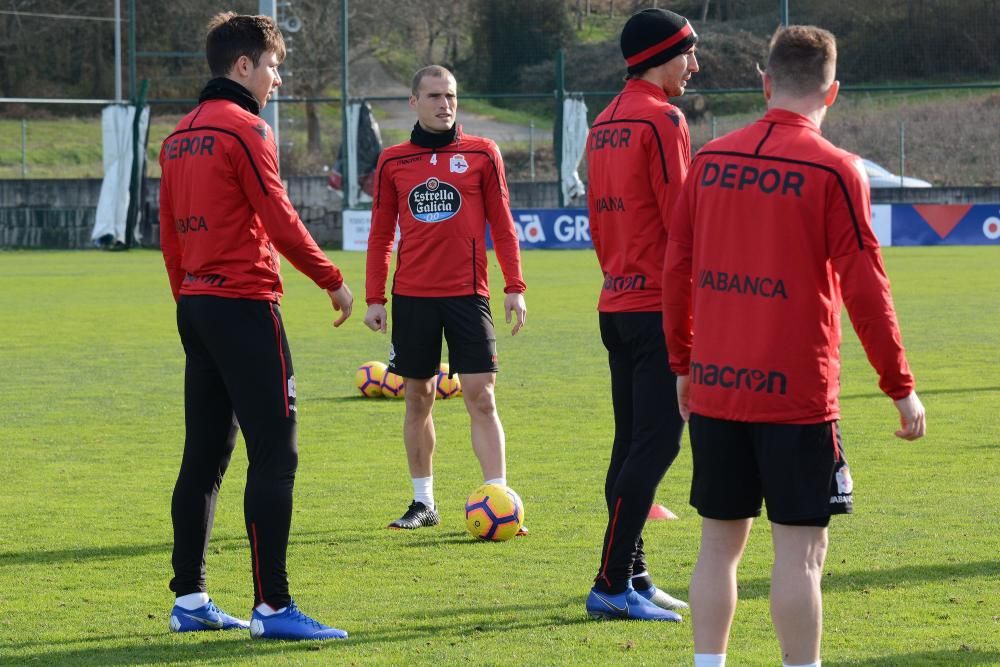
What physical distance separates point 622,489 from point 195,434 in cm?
157

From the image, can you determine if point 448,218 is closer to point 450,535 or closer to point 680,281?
point 450,535

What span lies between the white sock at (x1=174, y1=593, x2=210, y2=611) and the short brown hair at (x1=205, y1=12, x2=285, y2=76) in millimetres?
1890

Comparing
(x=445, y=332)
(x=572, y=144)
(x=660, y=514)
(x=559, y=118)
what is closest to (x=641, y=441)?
(x=660, y=514)

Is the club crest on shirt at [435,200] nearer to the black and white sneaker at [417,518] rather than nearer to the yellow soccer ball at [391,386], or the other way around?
the black and white sneaker at [417,518]

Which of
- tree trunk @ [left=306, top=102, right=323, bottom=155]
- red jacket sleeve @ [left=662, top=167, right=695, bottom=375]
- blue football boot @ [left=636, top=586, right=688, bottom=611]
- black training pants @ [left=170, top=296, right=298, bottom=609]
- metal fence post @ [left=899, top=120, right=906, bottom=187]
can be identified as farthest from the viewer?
tree trunk @ [left=306, top=102, right=323, bottom=155]

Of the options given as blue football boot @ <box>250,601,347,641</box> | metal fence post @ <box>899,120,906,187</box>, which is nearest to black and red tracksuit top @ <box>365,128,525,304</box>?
blue football boot @ <box>250,601,347,641</box>

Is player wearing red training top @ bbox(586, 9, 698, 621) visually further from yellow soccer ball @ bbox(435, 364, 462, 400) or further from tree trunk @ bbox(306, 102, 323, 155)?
tree trunk @ bbox(306, 102, 323, 155)

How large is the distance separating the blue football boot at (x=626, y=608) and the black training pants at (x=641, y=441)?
0.03 m

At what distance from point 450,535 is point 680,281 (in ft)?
9.81

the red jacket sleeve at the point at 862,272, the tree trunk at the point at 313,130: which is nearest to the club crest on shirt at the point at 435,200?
the red jacket sleeve at the point at 862,272

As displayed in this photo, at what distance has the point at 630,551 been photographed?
5.38 metres

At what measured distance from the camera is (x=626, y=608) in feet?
17.7

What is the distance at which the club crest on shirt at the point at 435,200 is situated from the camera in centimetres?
713

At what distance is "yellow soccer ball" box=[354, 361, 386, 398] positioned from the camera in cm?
1180
